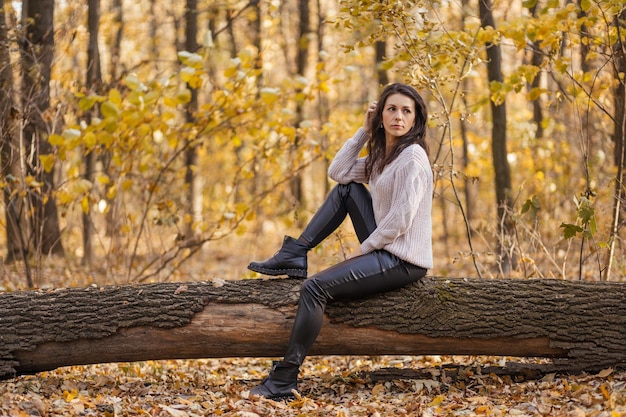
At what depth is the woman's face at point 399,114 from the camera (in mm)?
4602

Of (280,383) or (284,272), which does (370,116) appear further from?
(280,383)

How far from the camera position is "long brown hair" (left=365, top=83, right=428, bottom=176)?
4.62 m

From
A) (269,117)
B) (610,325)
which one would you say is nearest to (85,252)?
(269,117)

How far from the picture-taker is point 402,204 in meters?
4.31

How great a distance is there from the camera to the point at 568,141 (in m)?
10.5

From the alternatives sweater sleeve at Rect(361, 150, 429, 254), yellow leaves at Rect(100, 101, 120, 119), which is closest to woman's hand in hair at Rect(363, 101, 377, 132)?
sweater sleeve at Rect(361, 150, 429, 254)

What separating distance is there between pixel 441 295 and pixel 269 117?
13.2ft

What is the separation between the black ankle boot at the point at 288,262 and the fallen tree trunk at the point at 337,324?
140mm

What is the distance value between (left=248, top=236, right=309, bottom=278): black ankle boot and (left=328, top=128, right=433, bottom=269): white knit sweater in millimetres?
432

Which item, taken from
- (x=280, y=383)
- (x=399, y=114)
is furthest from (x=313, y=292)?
(x=399, y=114)

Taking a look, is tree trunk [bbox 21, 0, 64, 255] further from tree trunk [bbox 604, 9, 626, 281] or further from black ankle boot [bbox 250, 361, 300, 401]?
tree trunk [bbox 604, 9, 626, 281]

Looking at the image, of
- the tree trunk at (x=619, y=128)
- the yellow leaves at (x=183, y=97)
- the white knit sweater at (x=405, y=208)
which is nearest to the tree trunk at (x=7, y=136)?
the yellow leaves at (x=183, y=97)

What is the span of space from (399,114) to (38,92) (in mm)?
3476

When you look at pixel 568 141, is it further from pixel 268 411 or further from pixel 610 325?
pixel 268 411
